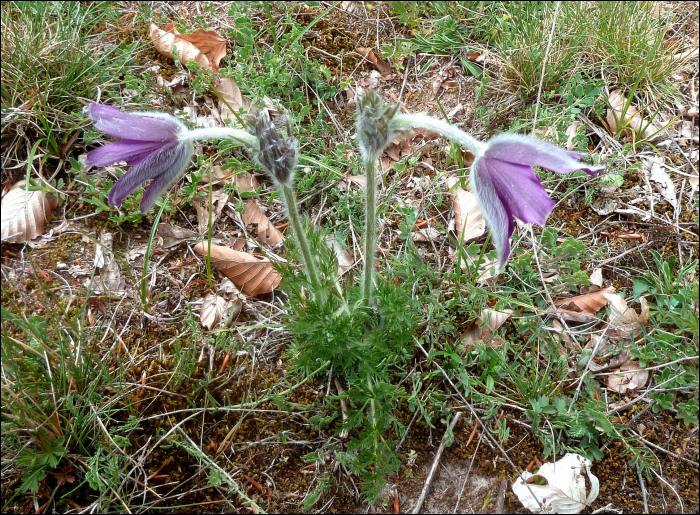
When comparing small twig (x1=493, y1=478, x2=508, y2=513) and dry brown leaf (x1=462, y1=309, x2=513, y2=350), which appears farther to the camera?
dry brown leaf (x1=462, y1=309, x2=513, y2=350)

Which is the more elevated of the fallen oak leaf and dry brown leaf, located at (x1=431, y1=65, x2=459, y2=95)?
dry brown leaf, located at (x1=431, y1=65, x2=459, y2=95)

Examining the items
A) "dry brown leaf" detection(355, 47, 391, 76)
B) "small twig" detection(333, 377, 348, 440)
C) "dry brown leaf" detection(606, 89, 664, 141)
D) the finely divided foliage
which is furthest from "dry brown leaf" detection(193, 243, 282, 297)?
"dry brown leaf" detection(606, 89, 664, 141)

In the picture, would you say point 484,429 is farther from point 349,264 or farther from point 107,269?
point 107,269

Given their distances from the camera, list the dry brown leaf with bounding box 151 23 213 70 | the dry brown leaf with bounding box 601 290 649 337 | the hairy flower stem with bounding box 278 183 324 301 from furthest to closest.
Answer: the dry brown leaf with bounding box 151 23 213 70, the dry brown leaf with bounding box 601 290 649 337, the hairy flower stem with bounding box 278 183 324 301

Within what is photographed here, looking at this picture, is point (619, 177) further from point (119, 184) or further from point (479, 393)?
point (119, 184)

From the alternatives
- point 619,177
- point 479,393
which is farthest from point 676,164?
point 479,393

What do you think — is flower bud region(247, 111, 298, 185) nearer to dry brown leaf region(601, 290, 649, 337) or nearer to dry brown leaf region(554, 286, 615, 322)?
dry brown leaf region(554, 286, 615, 322)

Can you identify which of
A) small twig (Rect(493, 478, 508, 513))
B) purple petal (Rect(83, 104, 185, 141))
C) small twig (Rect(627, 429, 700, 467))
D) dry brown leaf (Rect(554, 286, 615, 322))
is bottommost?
small twig (Rect(493, 478, 508, 513))

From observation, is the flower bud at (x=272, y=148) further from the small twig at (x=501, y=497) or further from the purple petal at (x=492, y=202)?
the small twig at (x=501, y=497)
